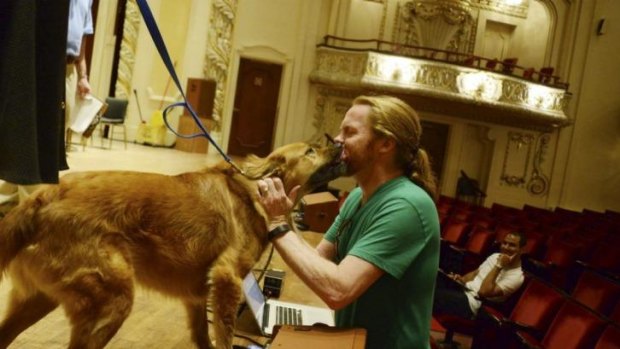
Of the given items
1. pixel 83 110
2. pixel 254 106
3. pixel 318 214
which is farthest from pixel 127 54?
pixel 318 214

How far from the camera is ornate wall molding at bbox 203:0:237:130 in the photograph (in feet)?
43.2

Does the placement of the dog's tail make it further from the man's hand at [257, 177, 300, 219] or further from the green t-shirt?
the green t-shirt

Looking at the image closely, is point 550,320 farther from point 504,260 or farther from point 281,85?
point 281,85

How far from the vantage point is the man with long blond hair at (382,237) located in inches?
62.9

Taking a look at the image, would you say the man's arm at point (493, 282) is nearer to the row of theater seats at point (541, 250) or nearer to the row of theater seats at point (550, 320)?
the row of theater seats at point (550, 320)

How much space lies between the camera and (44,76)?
4.36 feet

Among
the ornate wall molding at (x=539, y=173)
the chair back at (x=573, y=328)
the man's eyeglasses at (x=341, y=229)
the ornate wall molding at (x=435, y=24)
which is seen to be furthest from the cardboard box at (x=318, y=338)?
the ornate wall molding at (x=539, y=173)

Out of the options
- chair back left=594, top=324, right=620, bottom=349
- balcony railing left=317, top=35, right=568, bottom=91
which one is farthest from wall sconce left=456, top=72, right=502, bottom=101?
chair back left=594, top=324, right=620, bottom=349

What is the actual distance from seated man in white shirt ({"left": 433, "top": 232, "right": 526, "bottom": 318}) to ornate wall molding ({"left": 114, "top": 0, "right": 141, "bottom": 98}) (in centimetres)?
956

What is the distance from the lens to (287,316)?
2.25 m

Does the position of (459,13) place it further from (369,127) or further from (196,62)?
(369,127)

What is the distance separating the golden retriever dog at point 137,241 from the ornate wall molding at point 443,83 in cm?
1128

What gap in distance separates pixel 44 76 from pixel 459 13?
49.6 feet

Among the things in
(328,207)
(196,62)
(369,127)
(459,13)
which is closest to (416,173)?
(369,127)
